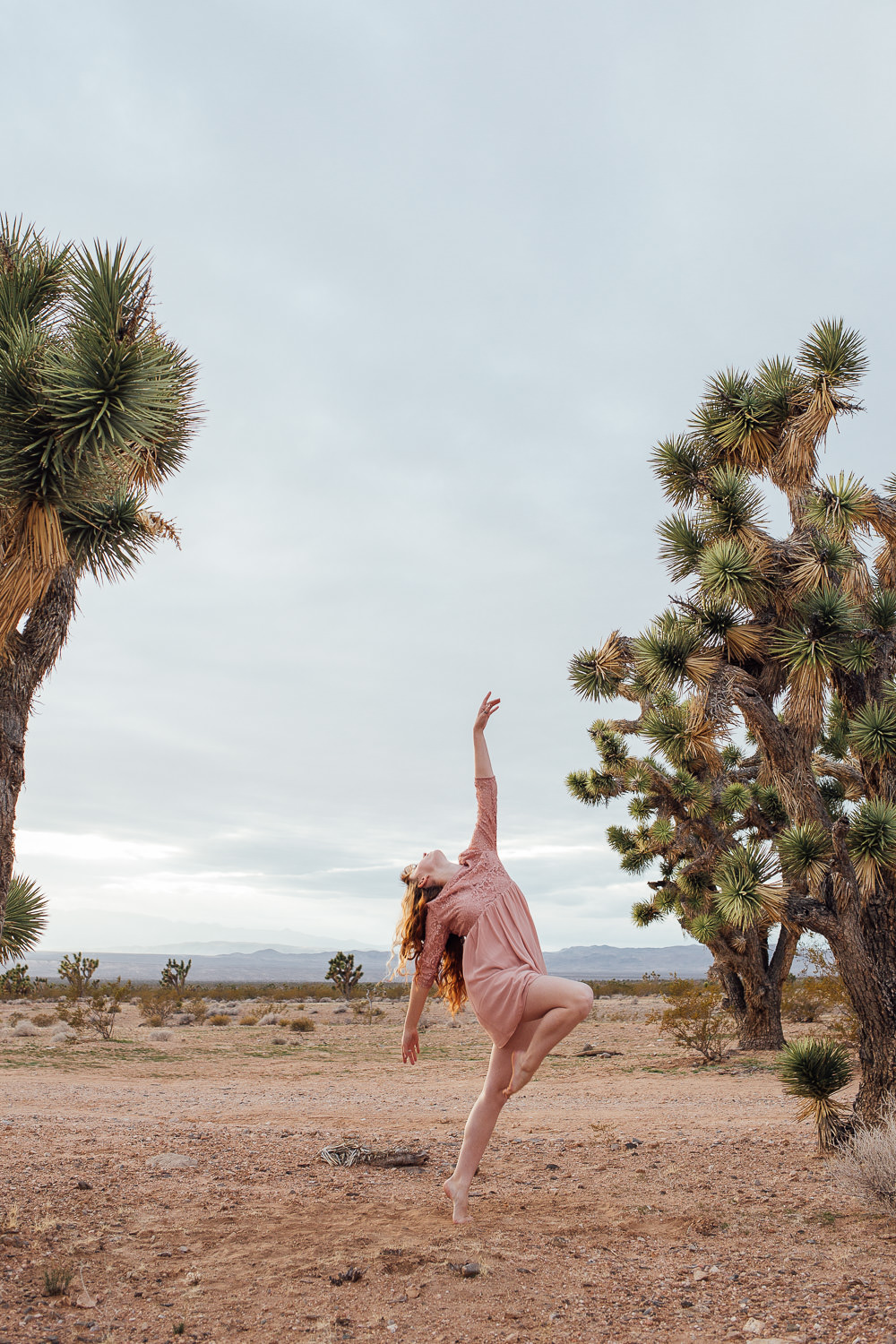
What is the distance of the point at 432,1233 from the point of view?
14.5 feet

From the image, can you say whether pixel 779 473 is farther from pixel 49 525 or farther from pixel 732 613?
pixel 49 525

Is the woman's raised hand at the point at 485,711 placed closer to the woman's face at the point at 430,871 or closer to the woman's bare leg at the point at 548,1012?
the woman's face at the point at 430,871

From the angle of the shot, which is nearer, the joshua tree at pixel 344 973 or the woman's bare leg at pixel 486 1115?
the woman's bare leg at pixel 486 1115

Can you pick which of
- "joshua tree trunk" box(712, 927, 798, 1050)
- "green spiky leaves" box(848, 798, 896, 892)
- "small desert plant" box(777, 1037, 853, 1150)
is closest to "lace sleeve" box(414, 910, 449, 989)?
"small desert plant" box(777, 1037, 853, 1150)

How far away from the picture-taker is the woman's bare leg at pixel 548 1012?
4.02m

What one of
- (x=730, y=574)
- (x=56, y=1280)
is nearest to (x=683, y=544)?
(x=730, y=574)

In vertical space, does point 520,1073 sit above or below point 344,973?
above

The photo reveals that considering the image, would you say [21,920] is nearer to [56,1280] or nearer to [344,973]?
[56,1280]

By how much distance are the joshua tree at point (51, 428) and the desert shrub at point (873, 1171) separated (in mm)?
4784

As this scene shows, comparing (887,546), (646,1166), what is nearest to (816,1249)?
(646,1166)

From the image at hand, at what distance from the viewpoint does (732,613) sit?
24.8ft

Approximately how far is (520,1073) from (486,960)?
525 mm

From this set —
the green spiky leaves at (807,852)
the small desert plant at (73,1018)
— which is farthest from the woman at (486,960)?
the small desert plant at (73,1018)

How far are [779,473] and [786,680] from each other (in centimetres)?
194
